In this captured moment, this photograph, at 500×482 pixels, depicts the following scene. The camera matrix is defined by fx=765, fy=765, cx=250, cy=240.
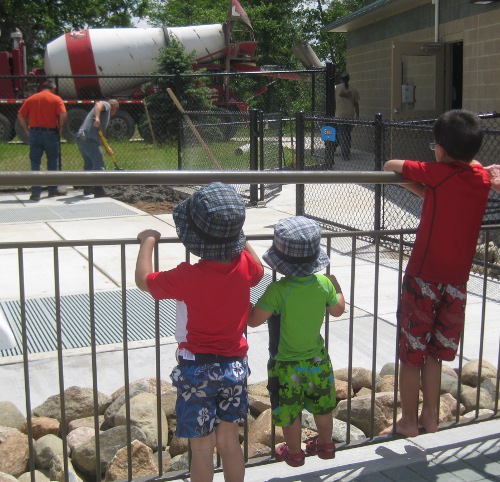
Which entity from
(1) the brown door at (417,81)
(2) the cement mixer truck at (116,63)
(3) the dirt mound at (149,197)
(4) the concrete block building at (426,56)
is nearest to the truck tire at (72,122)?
(2) the cement mixer truck at (116,63)

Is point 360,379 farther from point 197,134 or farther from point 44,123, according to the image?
point 44,123

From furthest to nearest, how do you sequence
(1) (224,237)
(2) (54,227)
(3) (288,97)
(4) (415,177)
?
(3) (288,97) < (2) (54,227) < (4) (415,177) < (1) (224,237)

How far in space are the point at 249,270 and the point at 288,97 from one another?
89.5 feet

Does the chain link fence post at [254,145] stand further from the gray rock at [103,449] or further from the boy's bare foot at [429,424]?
the boy's bare foot at [429,424]

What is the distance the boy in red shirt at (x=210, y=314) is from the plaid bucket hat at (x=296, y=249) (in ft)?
0.33

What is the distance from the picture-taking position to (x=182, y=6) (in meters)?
44.8

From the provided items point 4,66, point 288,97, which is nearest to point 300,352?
point 4,66

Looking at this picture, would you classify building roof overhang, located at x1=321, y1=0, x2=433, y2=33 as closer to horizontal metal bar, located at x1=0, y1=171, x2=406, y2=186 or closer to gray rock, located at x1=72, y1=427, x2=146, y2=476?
horizontal metal bar, located at x1=0, y1=171, x2=406, y2=186

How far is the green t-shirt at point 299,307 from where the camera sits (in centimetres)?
282

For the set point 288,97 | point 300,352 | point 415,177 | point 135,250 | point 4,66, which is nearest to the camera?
point 300,352

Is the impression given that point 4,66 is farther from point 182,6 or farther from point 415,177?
point 182,6

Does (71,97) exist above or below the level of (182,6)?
below

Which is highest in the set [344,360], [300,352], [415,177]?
[415,177]

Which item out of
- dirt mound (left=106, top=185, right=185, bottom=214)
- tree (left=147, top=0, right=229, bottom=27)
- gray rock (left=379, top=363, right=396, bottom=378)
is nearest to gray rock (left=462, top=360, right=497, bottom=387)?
gray rock (left=379, top=363, right=396, bottom=378)
